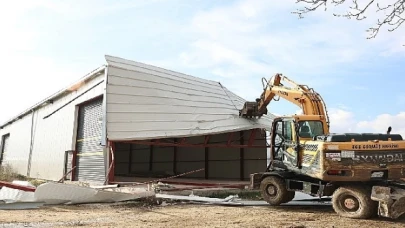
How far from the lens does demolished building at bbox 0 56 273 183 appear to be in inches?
664

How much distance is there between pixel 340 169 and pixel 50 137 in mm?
19329

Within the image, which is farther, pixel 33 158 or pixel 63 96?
pixel 33 158

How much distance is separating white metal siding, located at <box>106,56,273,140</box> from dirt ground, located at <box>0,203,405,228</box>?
538cm

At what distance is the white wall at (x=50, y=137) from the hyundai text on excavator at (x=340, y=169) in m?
10.0

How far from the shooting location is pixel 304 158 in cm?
1080

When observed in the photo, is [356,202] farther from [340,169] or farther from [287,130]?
[287,130]

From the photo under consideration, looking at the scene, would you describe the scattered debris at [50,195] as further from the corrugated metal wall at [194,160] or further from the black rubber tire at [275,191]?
the corrugated metal wall at [194,160]

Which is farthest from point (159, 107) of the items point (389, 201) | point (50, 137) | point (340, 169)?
point (389, 201)

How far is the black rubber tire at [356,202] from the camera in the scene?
943 cm

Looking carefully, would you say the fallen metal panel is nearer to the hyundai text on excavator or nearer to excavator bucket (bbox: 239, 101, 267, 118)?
the hyundai text on excavator

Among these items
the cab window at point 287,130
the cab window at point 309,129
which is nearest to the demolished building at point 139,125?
the cab window at point 287,130

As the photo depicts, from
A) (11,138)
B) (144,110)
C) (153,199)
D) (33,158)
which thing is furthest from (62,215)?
(11,138)

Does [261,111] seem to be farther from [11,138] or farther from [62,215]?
[11,138]

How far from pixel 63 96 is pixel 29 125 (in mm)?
8045
